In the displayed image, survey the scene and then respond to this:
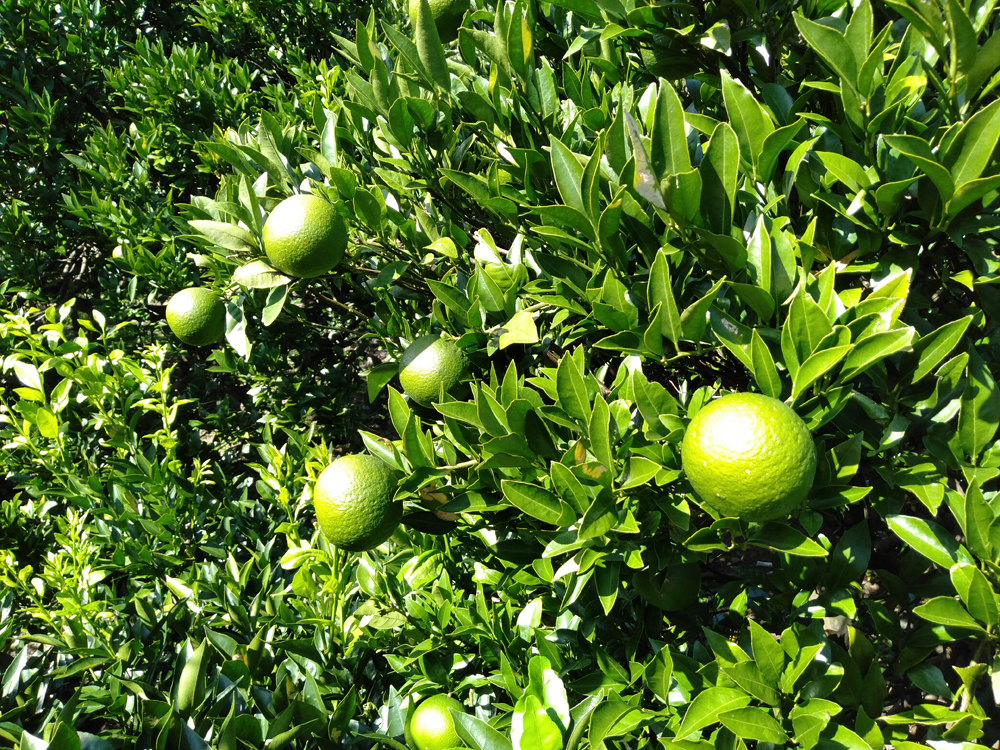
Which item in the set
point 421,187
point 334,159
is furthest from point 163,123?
point 421,187

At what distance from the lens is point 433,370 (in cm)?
164

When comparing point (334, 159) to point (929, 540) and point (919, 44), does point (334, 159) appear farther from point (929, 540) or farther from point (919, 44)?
point (929, 540)

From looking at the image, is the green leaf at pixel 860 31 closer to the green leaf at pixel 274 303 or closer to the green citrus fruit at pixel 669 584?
the green citrus fruit at pixel 669 584

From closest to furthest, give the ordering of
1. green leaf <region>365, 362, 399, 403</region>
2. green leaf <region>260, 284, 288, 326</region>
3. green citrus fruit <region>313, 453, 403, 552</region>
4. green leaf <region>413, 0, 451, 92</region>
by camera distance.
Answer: green citrus fruit <region>313, 453, 403, 552</region>, green leaf <region>413, 0, 451, 92</region>, green leaf <region>260, 284, 288, 326</region>, green leaf <region>365, 362, 399, 403</region>

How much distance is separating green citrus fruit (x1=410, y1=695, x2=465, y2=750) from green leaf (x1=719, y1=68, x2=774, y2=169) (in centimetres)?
135

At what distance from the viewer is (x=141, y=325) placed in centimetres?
344

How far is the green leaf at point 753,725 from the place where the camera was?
4.04ft

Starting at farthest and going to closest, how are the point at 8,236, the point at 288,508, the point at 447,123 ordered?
1. the point at 8,236
2. the point at 288,508
3. the point at 447,123

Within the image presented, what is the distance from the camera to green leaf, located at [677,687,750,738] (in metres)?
1.30

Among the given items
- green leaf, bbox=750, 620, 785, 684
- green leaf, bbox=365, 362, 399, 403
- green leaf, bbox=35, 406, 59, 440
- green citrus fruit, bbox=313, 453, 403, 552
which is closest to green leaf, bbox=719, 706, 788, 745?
green leaf, bbox=750, 620, 785, 684

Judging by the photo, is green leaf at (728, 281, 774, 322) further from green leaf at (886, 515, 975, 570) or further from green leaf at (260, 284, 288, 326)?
green leaf at (260, 284, 288, 326)

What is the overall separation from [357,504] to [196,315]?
0.95m

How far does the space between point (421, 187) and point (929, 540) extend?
1500mm

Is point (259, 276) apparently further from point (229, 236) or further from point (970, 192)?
point (970, 192)
